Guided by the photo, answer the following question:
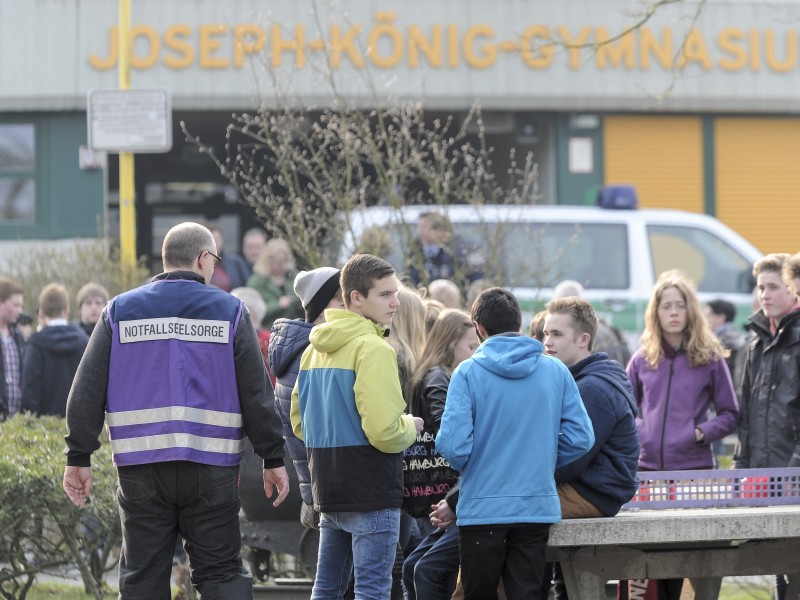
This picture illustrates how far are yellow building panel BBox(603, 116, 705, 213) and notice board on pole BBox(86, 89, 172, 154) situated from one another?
9956mm

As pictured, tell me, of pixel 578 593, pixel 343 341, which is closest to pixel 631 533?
pixel 578 593

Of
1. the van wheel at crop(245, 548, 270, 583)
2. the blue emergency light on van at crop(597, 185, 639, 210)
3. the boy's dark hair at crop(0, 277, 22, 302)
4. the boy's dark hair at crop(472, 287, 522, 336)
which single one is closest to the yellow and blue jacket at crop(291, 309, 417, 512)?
the boy's dark hair at crop(472, 287, 522, 336)

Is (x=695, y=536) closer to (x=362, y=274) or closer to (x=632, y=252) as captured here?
(x=362, y=274)

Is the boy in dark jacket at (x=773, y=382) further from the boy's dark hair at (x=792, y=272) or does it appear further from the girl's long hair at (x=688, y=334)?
the girl's long hair at (x=688, y=334)

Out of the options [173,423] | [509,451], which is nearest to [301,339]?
[173,423]

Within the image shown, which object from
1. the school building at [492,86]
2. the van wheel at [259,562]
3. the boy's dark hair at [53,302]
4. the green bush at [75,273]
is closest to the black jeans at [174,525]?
the van wheel at [259,562]

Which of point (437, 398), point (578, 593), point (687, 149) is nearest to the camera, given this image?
point (578, 593)

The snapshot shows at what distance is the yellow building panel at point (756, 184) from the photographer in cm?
2133

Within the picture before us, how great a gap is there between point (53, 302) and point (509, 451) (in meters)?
5.67

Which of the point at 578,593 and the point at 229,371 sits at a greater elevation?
the point at 229,371

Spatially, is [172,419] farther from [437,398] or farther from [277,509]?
[277,509]

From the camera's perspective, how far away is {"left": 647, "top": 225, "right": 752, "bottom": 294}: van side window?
46.8ft

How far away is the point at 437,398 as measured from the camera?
254 inches

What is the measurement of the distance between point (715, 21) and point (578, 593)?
1569 centimetres
